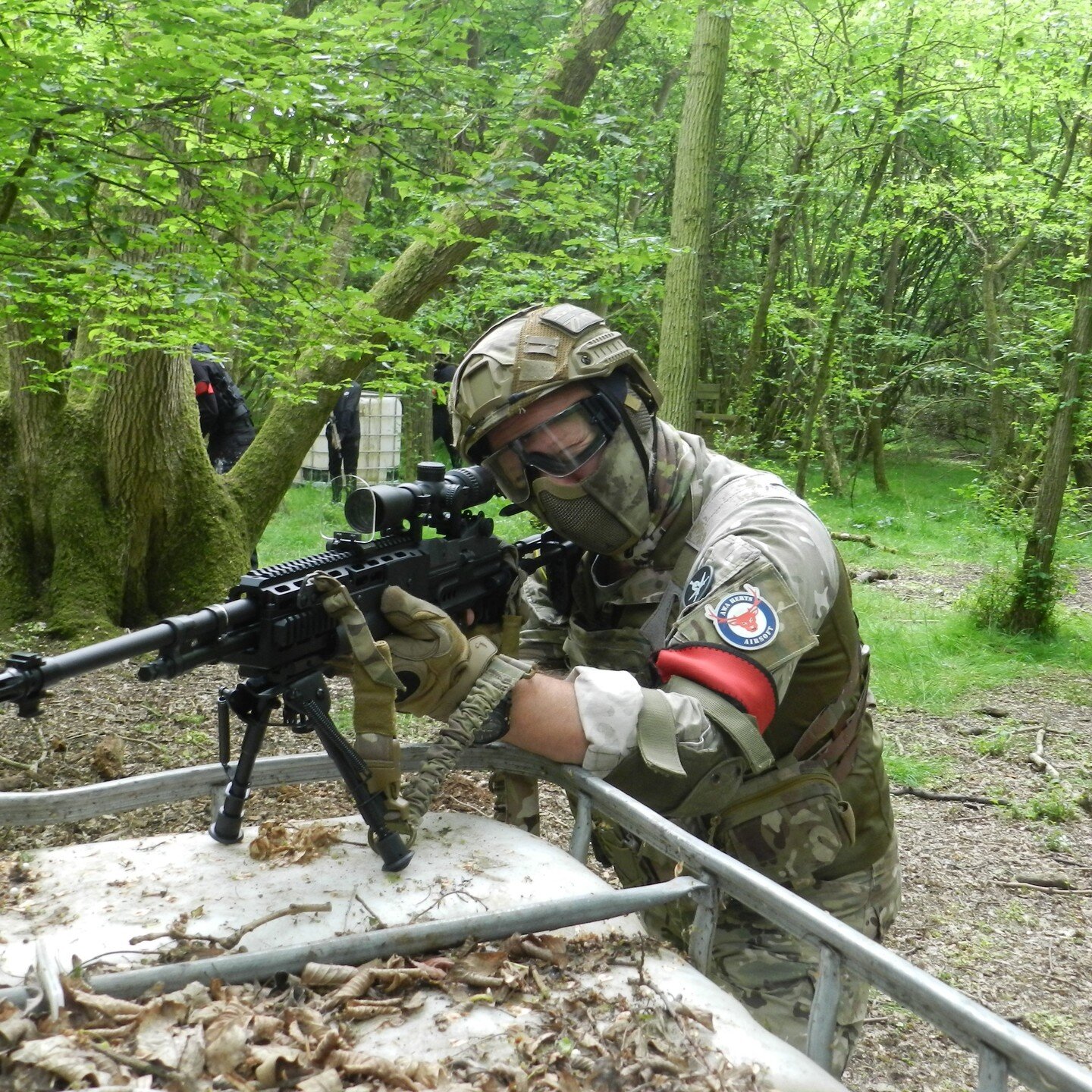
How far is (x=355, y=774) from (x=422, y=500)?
0.72 m

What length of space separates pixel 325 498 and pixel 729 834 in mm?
10703

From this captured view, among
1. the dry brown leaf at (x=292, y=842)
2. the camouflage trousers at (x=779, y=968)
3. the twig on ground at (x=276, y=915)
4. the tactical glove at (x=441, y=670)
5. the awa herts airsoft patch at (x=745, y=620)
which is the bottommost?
the camouflage trousers at (x=779, y=968)

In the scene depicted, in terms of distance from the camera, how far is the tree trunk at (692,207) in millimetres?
7375

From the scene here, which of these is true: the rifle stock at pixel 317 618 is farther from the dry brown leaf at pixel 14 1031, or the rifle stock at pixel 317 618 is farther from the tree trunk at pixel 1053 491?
the tree trunk at pixel 1053 491

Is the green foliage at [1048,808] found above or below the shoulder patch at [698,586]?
below

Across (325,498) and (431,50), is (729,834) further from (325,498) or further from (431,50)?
(325,498)

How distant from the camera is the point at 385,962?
1566 millimetres

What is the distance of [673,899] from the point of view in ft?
5.59

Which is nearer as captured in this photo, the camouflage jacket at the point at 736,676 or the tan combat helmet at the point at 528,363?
the camouflage jacket at the point at 736,676

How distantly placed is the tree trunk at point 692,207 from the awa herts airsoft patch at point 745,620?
5.19m

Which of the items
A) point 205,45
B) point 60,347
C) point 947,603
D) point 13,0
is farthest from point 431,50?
point 947,603

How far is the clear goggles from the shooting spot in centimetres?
261

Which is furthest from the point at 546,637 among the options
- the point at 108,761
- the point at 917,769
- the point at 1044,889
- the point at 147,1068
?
the point at 917,769

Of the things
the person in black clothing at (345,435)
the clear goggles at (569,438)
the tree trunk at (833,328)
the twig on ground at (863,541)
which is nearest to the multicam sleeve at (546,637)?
the clear goggles at (569,438)
